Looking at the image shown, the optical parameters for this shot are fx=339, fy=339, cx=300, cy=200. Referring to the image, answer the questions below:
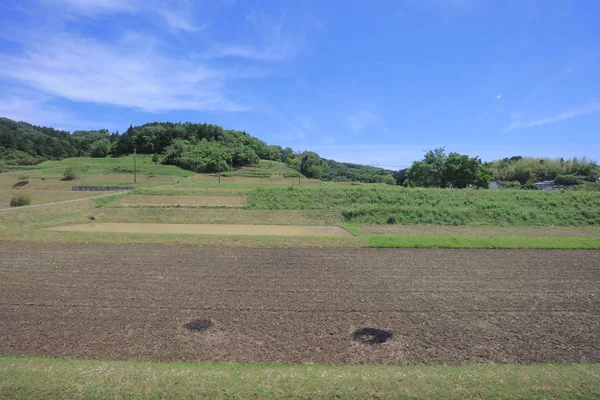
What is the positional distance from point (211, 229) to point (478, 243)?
18629 millimetres

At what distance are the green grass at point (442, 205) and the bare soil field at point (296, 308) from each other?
673 inches

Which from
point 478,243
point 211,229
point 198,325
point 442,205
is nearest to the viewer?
point 198,325

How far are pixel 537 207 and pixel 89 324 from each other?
144 ft

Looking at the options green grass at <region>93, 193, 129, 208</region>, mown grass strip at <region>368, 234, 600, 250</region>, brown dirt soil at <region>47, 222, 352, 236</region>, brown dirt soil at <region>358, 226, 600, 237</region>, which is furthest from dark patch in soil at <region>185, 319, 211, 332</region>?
green grass at <region>93, 193, 129, 208</region>

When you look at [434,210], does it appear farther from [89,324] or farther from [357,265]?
[89,324]

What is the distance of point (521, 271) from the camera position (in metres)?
15.3

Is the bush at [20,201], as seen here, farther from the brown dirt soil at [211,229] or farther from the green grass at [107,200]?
the brown dirt soil at [211,229]

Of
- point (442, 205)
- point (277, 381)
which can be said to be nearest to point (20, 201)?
point (277, 381)

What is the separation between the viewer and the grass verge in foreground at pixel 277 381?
19.4 ft

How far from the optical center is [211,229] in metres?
26.2

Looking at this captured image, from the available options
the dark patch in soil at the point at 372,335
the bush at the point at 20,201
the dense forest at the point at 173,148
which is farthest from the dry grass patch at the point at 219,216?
the dense forest at the point at 173,148

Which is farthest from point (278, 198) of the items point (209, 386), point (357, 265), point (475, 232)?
point (209, 386)

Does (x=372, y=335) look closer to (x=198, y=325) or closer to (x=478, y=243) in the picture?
(x=198, y=325)

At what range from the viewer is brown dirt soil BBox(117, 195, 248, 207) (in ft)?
122
